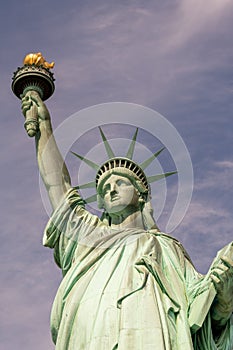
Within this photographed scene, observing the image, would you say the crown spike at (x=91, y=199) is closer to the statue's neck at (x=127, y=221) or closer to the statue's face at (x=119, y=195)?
the statue's face at (x=119, y=195)

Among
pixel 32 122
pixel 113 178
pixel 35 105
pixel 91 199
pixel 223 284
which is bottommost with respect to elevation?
pixel 223 284

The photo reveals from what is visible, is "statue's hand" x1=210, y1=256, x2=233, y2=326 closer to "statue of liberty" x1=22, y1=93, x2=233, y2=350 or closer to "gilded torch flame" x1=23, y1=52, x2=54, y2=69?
"statue of liberty" x1=22, y1=93, x2=233, y2=350

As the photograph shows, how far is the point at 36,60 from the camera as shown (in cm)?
1688

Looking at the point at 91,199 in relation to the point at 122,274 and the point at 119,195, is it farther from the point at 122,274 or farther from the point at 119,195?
the point at 122,274

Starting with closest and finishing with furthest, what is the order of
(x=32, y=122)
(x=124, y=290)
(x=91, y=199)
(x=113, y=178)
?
(x=124, y=290) → (x=113, y=178) → (x=32, y=122) → (x=91, y=199)

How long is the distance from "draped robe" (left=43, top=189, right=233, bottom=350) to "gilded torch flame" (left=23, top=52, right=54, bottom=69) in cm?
262

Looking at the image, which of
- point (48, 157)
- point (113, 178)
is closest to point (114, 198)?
point (113, 178)

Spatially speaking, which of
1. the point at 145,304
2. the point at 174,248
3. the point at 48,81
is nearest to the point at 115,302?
the point at 145,304

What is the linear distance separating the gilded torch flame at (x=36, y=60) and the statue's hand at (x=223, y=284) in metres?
5.40

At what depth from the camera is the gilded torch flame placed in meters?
16.9

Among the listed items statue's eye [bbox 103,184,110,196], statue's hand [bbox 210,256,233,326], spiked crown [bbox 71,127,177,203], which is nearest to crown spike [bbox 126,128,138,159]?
spiked crown [bbox 71,127,177,203]

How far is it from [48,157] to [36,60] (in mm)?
1981

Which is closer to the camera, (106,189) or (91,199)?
(106,189)

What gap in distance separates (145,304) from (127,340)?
681 millimetres
